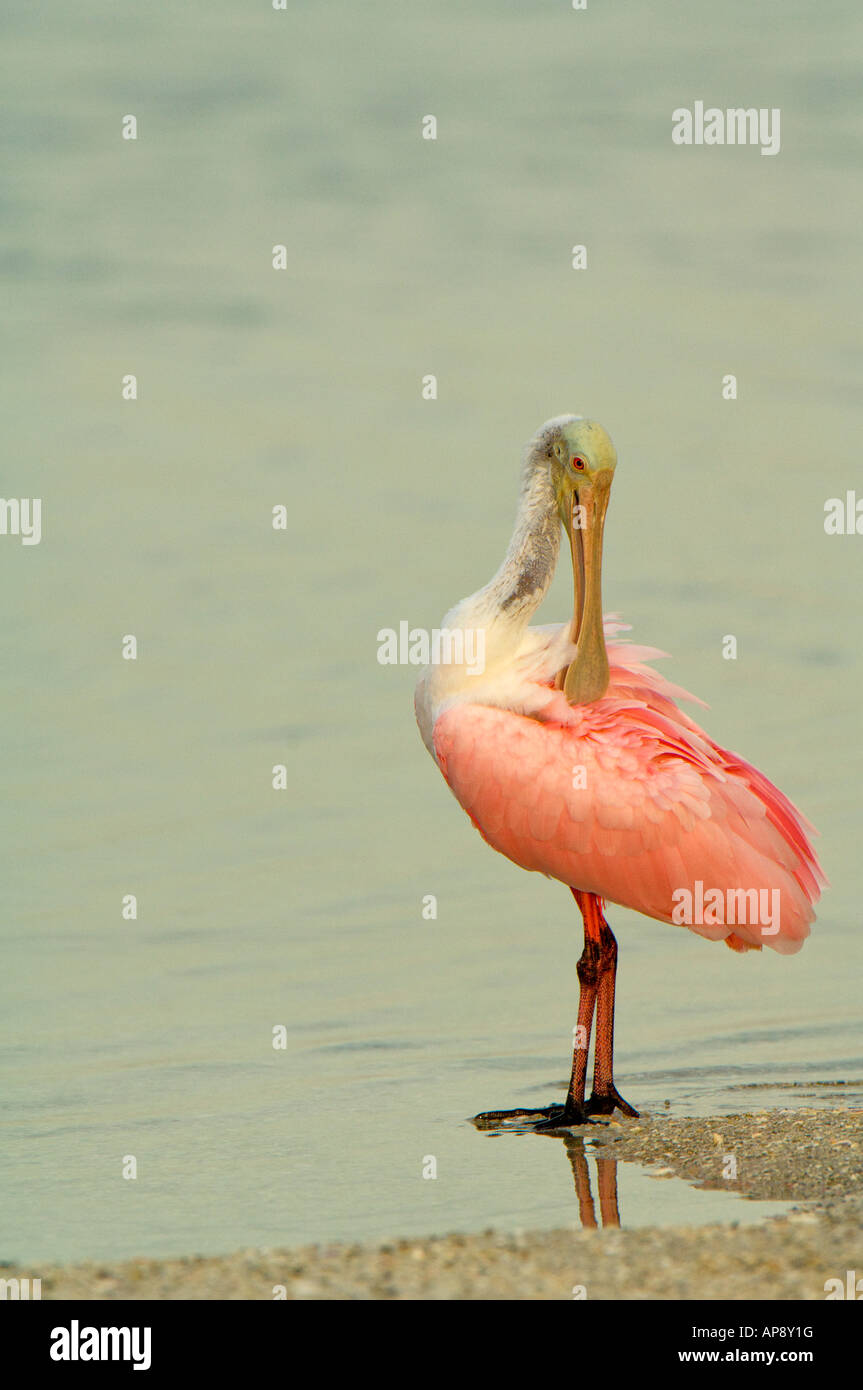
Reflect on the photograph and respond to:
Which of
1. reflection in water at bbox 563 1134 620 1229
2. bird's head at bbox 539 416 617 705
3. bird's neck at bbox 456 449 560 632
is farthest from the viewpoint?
bird's neck at bbox 456 449 560 632

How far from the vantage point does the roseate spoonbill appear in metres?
9.23

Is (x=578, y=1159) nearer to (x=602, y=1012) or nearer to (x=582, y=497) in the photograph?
(x=602, y=1012)

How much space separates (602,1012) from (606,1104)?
1.31 ft

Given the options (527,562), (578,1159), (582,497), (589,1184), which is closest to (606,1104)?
(578,1159)

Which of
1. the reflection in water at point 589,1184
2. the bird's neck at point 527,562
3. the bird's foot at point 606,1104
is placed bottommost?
the reflection in water at point 589,1184

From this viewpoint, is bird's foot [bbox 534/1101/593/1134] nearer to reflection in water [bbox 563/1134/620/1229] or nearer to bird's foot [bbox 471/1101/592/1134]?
bird's foot [bbox 471/1101/592/1134]

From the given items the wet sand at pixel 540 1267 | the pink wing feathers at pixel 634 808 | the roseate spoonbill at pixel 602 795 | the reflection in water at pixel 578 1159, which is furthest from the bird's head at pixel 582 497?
the wet sand at pixel 540 1267

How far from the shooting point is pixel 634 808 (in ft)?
30.4

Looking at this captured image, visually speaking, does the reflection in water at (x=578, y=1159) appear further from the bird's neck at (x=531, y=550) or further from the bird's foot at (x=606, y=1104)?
the bird's neck at (x=531, y=550)

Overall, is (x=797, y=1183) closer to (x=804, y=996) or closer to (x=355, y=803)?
(x=804, y=996)

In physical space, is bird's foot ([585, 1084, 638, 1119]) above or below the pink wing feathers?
below

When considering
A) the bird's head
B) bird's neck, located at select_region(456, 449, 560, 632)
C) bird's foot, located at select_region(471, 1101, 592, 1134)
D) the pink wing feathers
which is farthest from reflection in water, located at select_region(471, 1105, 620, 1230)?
bird's neck, located at select_region(456, 449, 560, 632)

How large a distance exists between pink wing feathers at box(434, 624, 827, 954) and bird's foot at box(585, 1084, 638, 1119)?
0.78 metres

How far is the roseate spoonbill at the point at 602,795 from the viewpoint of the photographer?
9.23 meters
